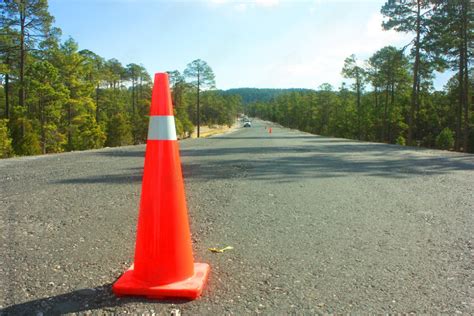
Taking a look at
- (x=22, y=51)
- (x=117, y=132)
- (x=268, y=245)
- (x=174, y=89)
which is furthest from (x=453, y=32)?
(x=174, y=89)

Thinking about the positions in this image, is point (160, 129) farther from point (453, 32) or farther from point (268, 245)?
point (453, 32)

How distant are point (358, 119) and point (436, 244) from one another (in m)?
57.1

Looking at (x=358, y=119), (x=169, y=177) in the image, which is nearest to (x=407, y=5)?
(x=169, y=177)

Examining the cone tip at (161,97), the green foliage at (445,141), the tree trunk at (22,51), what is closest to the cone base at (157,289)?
the cone tip at (161,97)

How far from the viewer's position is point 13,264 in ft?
10.7

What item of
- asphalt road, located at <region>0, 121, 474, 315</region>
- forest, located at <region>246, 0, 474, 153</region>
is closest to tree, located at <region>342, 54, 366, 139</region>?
forest, located at <region>246, 0, 474, 153</region>

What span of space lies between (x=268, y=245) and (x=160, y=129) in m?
1.60

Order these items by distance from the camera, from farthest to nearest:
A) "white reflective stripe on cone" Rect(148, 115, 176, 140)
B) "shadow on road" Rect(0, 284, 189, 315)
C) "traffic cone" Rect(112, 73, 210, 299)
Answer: "white reflective stripe on cone" Rect(148, 115, 176, 140) < "traffic cone" Rect(112, 73, 210, 299) < "shadow on road" Rect(0, 284, 189, 315)

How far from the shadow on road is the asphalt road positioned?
0.04ft

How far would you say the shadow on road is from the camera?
2451 millimetres

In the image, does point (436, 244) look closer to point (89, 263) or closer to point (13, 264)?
point (89, 263)

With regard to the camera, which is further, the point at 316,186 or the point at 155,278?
the point at 316,186

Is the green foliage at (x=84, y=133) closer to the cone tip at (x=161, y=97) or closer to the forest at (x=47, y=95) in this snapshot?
the forest at (x=47, y=95)

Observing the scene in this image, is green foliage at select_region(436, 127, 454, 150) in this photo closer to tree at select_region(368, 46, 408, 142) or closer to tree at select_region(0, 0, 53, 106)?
tree at select_region(368, 46, 408, 142)
